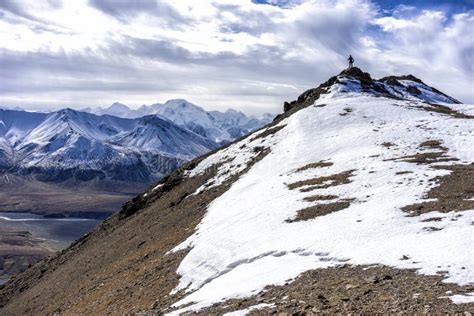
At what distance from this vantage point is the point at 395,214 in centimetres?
2689

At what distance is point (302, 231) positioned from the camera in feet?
94.5

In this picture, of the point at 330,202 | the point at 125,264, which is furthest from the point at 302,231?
the point at 125,264

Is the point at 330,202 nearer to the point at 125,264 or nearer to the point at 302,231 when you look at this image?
the point at 302,231

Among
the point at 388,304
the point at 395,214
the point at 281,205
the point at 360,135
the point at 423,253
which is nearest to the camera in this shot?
the point at 388,304

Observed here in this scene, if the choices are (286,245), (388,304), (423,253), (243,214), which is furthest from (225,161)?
(388,304)

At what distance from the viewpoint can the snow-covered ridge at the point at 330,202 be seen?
22.1 meters

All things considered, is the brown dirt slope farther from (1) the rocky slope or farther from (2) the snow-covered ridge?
(2) the snow-covered ridge

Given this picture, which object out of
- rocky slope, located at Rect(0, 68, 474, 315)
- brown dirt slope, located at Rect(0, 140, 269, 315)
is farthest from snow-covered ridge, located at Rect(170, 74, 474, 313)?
brown dirt slope, located at Rect(0, 140, 269, 315)

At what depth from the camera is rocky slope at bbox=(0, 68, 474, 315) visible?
1898 cm

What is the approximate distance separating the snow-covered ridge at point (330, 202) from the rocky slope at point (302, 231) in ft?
0.42

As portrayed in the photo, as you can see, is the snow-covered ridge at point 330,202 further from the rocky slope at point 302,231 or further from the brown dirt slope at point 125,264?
the brown dirt slope at point 125,264

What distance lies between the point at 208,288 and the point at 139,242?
23.3 meters

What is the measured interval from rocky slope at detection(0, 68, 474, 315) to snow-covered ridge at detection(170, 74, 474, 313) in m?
0.13

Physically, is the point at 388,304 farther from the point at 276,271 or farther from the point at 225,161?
the point at 225,161
